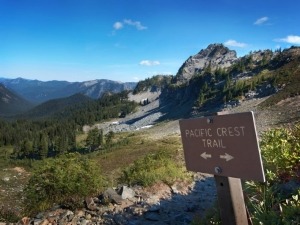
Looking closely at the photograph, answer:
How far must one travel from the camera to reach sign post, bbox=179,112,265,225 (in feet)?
17.2

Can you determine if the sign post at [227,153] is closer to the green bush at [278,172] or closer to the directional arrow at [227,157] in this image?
the directional arrow at [227,157]

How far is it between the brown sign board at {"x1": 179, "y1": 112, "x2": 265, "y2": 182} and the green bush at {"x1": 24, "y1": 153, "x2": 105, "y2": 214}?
277 inches

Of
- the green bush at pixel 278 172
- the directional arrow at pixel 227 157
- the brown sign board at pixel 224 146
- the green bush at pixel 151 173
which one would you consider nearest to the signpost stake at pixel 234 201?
the brown sign board at pixel 224 146

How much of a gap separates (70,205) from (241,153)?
8208 mm

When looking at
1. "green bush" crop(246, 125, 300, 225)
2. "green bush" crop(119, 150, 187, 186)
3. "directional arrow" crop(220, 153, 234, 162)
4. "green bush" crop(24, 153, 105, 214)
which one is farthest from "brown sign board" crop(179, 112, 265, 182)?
"green bush" crop(119, 150, 187, 186)

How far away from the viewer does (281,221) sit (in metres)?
6.11

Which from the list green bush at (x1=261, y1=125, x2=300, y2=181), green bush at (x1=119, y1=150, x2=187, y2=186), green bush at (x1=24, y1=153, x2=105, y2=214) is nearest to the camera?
green bush at (x1=261, y1=125, x2=300, y2=181)

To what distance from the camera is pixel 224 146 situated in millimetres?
5680

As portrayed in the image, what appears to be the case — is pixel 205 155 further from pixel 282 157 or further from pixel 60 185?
pixel 60 185

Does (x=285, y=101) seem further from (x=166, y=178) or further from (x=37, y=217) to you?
(x=37, y=217)

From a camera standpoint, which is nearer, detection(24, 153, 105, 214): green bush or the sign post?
the sign post

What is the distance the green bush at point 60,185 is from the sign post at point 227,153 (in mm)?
7114

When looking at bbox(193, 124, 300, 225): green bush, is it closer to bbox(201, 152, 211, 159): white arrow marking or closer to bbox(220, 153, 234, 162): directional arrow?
bbox(201, 152, 211, 159): white arrow marking

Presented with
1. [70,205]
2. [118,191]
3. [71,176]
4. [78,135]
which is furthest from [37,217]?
[78,135]
